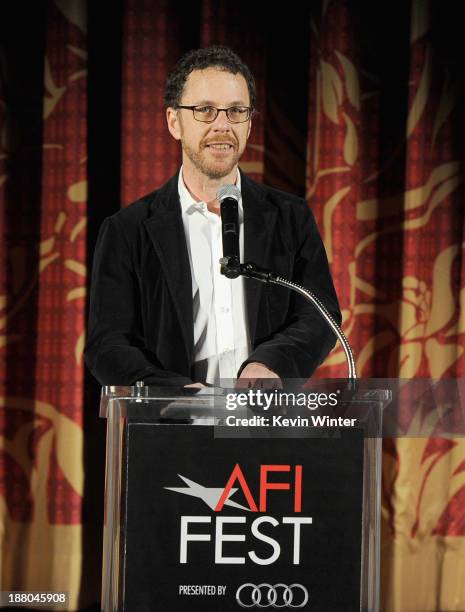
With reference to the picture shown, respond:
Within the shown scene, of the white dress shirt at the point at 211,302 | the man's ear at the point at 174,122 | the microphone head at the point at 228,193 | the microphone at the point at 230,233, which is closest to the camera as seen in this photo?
the microphone at the point at 230,233

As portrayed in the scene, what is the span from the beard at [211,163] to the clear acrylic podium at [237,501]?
0.99m

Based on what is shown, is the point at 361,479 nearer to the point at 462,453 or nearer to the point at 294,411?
the point at 294,411

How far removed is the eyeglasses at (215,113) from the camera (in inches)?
79.4

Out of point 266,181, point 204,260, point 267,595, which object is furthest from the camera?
point 266,181

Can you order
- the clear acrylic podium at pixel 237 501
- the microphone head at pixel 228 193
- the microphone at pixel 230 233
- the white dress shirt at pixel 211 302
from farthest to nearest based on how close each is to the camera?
1. the white dress shirt at pixel 211 302
2. the microphone head at pixel 228 193
3. the microphone at pixel 230 233
4. the clear acrylic podium at pixel 237 501

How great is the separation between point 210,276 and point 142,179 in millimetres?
685

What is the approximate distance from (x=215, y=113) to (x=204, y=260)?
0.36m

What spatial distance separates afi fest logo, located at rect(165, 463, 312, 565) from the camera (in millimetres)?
1136

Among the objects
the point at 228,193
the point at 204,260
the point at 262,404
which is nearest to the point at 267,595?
the point at 262,404

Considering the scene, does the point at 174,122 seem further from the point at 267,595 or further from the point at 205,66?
the point at 267,595

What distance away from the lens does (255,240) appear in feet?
6.59

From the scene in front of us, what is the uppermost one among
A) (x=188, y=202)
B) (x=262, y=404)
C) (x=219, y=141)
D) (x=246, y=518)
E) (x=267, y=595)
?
(x=219, y=141)

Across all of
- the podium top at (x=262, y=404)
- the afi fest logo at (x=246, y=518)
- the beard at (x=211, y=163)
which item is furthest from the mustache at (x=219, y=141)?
the afi fest logo at (x=246, y=518)

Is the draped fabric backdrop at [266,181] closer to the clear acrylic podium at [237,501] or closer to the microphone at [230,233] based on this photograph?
the microphone at [230,233]
